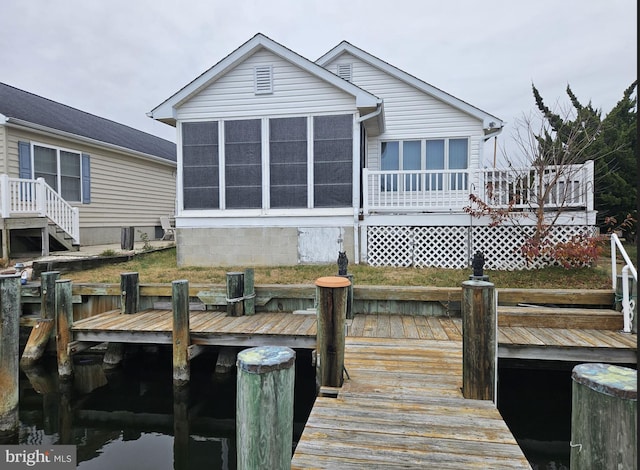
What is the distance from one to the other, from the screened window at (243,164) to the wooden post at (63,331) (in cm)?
458

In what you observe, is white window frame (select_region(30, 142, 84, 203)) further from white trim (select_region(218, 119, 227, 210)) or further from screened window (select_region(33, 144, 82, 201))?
white trim (select_region(218, 119, 227, 210))

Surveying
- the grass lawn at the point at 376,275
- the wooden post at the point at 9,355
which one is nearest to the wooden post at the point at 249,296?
the grass lawn at the point at 376,275

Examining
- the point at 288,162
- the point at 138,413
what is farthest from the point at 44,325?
the point at 288,162

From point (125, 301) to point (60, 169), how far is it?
29.3 feet

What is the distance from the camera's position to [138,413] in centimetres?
533

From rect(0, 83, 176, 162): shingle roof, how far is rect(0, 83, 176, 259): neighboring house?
0.05 meters

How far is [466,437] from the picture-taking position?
9.11ft

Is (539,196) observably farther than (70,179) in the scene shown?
No

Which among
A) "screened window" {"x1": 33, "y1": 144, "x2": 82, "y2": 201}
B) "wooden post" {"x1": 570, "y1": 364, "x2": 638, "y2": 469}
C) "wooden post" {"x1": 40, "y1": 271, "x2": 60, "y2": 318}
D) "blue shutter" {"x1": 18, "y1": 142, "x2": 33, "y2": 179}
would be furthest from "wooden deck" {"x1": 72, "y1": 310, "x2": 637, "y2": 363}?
"screened window" {"x1": 33, "y1": 144, "x2": 82, "y2": 201}

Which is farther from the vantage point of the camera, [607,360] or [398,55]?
[398,55]

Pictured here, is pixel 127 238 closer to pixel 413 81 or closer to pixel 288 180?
pixel 288 180

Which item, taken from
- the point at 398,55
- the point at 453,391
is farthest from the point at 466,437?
the point at 398,55

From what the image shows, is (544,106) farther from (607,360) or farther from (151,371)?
(151,371)

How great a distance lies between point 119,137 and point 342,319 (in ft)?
55.4
